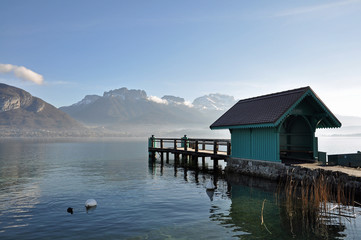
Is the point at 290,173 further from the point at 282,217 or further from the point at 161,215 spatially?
the point at 161,215

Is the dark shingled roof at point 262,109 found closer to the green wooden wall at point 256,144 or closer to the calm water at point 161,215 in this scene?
the green wooden wall at point 256,144

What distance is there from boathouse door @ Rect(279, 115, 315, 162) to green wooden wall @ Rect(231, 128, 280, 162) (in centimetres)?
201

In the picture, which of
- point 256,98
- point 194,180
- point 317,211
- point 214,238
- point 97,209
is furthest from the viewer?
point 256,98

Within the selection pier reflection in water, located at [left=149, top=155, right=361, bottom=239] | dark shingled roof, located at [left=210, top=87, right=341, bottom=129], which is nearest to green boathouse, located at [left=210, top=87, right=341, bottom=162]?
dark shingled roof, located at [left=210, top=87, right=341, bottom=129]

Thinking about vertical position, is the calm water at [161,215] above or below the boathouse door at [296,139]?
below

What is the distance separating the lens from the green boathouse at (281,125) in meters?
19.6

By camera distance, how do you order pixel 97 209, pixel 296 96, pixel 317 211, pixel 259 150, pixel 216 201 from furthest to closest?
pixel 259 150 → pixel 296 96 → pixel 216 201 → pixel 97 209 → pixel 317 211

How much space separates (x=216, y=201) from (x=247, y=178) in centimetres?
662

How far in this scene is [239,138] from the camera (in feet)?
76.4

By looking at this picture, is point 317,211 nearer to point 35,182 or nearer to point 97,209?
point 97,209

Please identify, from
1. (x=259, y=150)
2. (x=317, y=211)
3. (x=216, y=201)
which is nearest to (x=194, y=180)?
(x=259, y=150)

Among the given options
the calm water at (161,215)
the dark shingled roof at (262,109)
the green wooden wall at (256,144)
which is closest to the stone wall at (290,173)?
the green wooden wall at (256,144)

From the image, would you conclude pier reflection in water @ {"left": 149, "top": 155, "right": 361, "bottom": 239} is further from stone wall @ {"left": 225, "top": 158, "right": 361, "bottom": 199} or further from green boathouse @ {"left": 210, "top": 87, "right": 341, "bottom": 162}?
green boathouse @ {"left": 210, "top": 87, "right": 341, "bottom": 162}

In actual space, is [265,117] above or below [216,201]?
above
